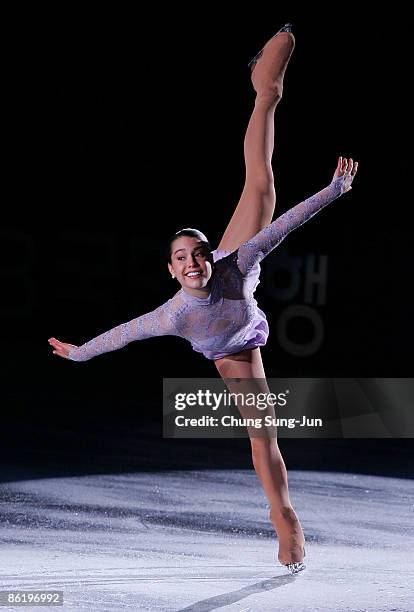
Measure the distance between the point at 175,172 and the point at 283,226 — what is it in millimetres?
5740

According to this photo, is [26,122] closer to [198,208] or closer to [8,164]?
[8,164]

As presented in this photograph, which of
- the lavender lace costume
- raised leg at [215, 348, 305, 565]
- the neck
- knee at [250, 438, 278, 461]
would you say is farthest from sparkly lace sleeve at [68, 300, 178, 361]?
knee at [250, 438, 278, 461]

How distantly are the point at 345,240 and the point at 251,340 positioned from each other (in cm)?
563

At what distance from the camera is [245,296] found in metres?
3.54

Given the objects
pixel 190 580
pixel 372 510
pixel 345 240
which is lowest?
pixel 190 580

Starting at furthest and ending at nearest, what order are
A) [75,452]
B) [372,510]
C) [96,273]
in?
1. [96,273]
2. [75,452]
3. [372,510]

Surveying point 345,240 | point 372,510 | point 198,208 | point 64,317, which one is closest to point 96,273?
point 64,317

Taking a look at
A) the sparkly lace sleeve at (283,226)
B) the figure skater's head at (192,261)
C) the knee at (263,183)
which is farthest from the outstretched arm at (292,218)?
the knee at (263,183)

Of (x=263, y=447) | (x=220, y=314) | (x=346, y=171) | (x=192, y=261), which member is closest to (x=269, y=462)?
(x=263, y=447)

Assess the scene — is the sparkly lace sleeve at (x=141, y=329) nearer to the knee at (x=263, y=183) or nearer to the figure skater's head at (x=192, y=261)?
the figure skater's head at (x=192, y=261)

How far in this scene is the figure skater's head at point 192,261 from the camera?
3.42 metres

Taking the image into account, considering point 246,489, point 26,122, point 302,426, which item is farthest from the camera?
point 26,122

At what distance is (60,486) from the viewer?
516 centimetres

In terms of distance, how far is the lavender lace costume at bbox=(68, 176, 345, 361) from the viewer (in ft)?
11.4
